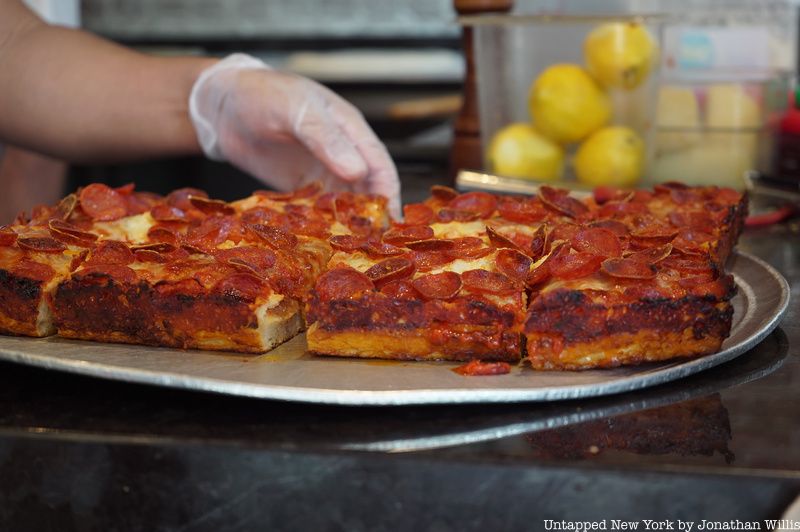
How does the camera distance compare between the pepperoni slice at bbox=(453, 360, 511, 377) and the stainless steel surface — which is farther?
the stainless steel surface

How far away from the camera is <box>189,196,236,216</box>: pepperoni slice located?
1.79m

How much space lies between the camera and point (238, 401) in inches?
46.1

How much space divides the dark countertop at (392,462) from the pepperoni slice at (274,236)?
42cm

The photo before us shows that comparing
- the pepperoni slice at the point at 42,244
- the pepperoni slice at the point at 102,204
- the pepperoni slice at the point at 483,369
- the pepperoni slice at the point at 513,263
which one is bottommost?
the pepperoni slice at the point at 483,369

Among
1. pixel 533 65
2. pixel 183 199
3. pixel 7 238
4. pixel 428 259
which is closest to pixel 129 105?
pixel 183 199

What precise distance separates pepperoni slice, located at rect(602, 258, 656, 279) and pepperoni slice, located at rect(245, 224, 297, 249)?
0.54 m

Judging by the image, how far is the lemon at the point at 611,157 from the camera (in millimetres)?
2498

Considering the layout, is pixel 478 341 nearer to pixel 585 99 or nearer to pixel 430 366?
pixel 430 366

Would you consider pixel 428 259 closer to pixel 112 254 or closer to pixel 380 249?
pixel 380 249

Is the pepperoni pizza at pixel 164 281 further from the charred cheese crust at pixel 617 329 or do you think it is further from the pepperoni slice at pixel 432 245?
the charred cheese crust at pixel 617 329

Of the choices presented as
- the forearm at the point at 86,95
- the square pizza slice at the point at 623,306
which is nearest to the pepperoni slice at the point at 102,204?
the forearm at the point at 86,95

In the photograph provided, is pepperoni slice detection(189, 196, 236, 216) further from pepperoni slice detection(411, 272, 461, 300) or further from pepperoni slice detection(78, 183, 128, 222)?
pepperoni slice detection(411, 272, 461, 300)

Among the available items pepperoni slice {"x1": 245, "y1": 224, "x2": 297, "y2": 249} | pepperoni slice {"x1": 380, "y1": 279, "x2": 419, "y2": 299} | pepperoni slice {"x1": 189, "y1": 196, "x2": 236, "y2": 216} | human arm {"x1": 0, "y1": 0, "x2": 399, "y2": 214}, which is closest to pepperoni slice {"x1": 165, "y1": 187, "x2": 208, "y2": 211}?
pepperoni slice {"x1": 189, "y1": 196, "x2": 236, "y2": 216}

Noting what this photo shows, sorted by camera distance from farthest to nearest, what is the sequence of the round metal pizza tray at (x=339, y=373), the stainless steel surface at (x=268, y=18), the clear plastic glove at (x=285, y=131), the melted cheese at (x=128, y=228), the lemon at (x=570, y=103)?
1. the stainless steel surface at (x=268, y=18)
2. the lemon at (x=570, y=103)
3. the clear plastic glove at (x=285, y=131)
4. the melted cheese at (x=128, y=228)
5. the round metal pizza tray at (x=339, y=373)
